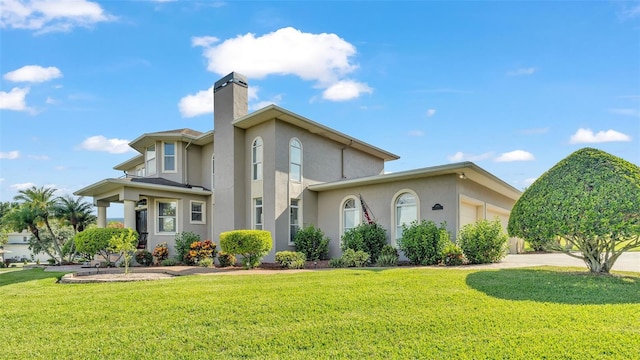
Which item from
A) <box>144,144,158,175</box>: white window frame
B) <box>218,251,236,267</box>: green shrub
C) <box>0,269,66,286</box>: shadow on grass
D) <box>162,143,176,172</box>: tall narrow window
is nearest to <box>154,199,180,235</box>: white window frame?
<box>162,143,176,172</box>: tall narrow window

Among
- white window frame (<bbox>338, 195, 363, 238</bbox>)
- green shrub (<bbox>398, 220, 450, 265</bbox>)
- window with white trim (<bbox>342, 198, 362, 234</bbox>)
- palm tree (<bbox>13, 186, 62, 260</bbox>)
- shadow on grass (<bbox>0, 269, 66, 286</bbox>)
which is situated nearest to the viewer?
shadow on grass (<bbox>0, 269, 66, 286</bbox>)

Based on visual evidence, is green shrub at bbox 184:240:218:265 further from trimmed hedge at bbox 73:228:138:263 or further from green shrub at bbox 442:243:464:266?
green shrub at bbox 442:243:464:266

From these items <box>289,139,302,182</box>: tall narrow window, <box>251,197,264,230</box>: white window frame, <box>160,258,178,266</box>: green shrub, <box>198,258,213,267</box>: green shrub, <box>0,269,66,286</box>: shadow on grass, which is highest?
<box>289,139,302,182</box>: tall narrow window

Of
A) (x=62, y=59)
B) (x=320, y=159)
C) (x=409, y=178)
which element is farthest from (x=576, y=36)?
(x=62, y=59)

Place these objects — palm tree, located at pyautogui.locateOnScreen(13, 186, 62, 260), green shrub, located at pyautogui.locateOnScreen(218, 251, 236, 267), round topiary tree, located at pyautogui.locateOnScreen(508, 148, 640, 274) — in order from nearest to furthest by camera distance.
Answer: round topiary tree, located at pyautogui.locateOnScreen(508, 148, 640, 274)
green shrub, located at pyautogui.locateOnScreen(218, 251, 236, 267)
palm tree, located at pyautogui.locateOnScreen(13, 186, 62, 260)

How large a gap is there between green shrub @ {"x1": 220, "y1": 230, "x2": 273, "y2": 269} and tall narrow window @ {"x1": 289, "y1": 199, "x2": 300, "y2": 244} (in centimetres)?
295

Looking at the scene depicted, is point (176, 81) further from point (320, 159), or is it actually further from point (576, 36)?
point (576, 36)

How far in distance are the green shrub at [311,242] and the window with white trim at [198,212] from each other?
5.46 meters

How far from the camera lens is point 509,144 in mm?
13359

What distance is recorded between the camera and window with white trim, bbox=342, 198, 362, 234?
15766 millimetres

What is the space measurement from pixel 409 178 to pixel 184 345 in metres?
10.8

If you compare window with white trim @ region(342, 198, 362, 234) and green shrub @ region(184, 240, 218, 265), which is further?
window with white trim @ region(342, 198, 362, 234)

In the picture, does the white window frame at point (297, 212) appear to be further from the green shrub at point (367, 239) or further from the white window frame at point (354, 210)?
the green shrub at point (367, 239)

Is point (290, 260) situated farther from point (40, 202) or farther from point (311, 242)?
point (40, 202)
